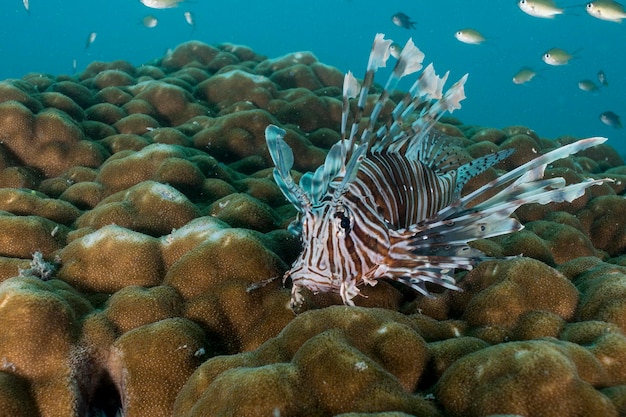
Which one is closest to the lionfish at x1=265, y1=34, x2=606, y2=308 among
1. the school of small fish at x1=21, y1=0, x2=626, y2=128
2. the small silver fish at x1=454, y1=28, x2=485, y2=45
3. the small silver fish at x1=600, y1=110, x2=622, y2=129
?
the school of small fish at x1=21, y1=0, x2=626, y2=128

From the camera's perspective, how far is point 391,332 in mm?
1989

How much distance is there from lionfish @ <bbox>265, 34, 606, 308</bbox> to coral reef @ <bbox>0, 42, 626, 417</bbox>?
0.72 feet

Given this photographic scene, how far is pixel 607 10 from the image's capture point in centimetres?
780

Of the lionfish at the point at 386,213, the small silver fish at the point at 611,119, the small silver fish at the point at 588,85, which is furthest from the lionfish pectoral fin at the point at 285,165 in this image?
the small silver fish at the point at 588,85

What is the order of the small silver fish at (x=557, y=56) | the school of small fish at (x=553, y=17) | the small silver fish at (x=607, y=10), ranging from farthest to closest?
the small silver fish at (x=557, y=56), the school of small fish at (x=553, y=17), the small silver fish at (x=607, y=10)

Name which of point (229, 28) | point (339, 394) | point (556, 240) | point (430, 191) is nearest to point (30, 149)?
point (430, 191)

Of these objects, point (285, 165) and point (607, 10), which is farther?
point (607, 10)

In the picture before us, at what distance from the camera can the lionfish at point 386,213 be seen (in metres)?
2.09

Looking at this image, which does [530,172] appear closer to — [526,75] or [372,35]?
[526,75]

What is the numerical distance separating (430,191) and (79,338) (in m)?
2.17

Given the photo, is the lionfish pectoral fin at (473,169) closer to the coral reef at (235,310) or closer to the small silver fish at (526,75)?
the coral reef at (235,310)

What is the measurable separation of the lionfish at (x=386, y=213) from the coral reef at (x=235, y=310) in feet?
0.72

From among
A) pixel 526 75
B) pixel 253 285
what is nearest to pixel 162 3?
pixel 526 75

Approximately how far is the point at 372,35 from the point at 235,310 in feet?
340
